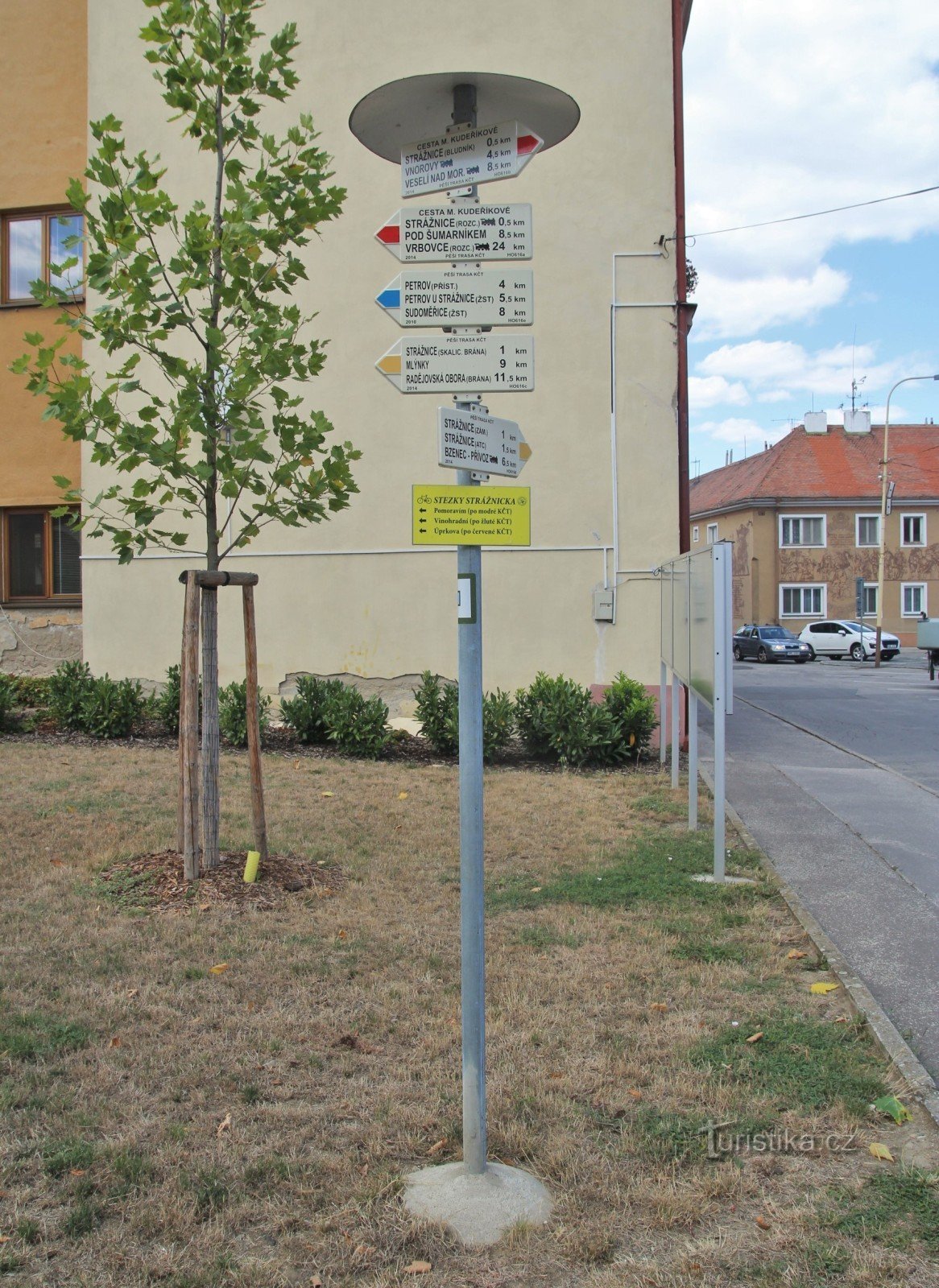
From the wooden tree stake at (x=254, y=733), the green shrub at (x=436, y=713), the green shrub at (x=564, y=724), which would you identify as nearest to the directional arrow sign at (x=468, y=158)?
the wooden tree stake at (x=254, y=733)

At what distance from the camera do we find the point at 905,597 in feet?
167

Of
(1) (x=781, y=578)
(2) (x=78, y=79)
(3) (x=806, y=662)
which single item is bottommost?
(3) (x=806, y=662)

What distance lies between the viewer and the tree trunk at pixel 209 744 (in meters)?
6.12

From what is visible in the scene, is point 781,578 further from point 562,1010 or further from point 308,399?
point 562,1010

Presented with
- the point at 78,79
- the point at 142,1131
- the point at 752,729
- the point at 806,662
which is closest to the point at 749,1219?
the point at 142,1131

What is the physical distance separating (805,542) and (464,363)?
1980 inches

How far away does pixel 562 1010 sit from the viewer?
4.27 metres

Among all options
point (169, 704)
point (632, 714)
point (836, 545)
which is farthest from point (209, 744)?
point (836, 545)

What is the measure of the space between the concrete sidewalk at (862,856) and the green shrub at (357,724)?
3494 millimetres

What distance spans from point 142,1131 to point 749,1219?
1.77 m

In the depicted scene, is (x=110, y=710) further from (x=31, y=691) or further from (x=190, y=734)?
(x=190, y=734)

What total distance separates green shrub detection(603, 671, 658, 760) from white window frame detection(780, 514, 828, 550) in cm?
4180

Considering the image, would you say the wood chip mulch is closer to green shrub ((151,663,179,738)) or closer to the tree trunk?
the tree trunk

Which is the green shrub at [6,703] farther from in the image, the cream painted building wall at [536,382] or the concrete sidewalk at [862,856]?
the concrete sidewalk at [862,856]
